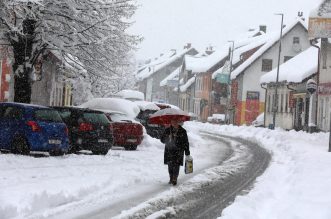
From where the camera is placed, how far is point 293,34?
6712 cm

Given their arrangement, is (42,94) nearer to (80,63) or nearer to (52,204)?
(80,63)

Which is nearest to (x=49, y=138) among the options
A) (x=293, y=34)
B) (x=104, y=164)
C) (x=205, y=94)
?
(x=104, y=164)

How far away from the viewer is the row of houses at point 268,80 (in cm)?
4412

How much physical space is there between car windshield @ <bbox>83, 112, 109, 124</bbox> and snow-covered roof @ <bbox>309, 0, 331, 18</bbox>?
14.7 meters

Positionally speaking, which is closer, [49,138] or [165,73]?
[49,138]

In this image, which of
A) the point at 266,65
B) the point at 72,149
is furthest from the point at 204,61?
the point at 72,149

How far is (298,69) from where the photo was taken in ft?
164

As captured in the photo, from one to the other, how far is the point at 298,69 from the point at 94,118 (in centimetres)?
3145

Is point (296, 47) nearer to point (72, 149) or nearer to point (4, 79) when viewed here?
point (4, 79)

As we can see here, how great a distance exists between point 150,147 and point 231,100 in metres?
52.6

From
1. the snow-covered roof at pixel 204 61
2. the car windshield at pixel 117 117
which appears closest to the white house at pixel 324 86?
the car windshield at pixel 117 117

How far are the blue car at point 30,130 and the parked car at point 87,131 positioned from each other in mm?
1498

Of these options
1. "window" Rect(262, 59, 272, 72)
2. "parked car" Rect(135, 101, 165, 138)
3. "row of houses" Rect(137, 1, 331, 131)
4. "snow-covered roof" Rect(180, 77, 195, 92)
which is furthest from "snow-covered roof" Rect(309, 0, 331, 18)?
"snow-covered roof" Rect(180, 77, 195, 92)

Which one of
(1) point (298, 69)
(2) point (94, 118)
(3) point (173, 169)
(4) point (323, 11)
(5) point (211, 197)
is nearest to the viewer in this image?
(5) point (211, 197)
